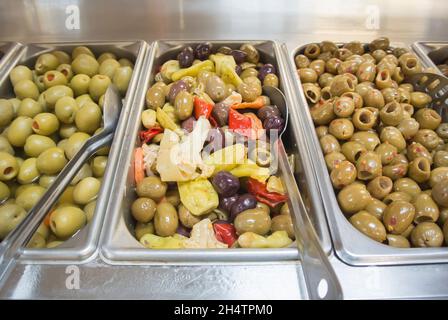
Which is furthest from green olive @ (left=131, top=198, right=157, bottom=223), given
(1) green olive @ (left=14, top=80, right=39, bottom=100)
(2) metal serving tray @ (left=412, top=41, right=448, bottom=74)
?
(2) metal serving tray @ (left=412, top=41, right=448, bottom=74)

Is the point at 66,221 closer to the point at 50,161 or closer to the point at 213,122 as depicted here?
the point at 50,161

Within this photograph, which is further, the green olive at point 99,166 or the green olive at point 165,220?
the green olive at point 99,166

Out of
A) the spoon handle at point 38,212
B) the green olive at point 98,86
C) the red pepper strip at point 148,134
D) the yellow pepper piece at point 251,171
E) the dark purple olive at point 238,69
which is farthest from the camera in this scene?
the dark purple olive at point 238,69

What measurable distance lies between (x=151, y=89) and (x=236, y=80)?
303 millimetres

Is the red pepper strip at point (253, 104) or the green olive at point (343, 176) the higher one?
the red pepper strip at point (253, 104)

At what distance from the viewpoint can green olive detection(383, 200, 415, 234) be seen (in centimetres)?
88

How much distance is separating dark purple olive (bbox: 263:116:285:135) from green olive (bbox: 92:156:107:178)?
0.51 m

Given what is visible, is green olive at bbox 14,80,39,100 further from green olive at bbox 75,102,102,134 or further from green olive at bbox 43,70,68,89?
green olive at bbox 75,102,102,134

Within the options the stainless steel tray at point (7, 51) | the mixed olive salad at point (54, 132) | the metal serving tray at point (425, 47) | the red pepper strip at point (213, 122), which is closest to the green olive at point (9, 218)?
the mixed olive salad at point (54, 132)

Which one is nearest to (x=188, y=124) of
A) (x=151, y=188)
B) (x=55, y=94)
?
(x=151, y=188)

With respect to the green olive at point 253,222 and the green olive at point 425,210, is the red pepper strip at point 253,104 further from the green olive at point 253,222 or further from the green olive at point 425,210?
the green olive at point 425,210

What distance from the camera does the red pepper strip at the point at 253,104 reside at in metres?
1.20

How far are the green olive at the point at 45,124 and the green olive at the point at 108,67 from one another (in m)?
0.27

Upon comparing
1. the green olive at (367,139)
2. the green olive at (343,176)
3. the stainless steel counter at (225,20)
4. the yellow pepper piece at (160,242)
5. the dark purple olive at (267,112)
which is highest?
the stainless steel counter at (225,20)
